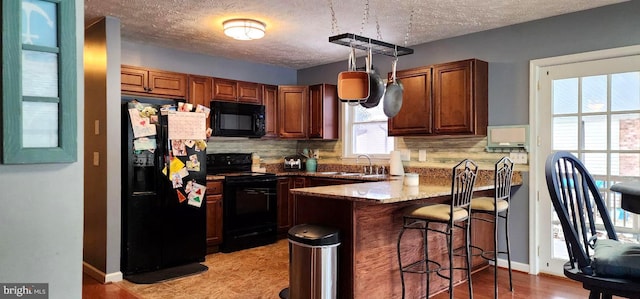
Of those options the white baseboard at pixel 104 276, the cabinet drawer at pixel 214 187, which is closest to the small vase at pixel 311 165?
the cabinet drawer at pixel 214 187

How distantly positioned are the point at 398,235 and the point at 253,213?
2301mm

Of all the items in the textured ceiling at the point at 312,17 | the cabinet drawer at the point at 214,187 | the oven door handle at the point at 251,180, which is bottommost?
the cabinet drawer at the point at 214,187

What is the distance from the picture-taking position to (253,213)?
16.3 ft

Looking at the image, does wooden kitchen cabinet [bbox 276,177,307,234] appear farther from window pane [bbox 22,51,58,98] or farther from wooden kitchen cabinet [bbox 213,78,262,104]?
window pane [bbox 22,51,58,98]

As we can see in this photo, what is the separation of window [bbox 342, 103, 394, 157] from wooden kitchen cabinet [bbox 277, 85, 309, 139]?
0.54m

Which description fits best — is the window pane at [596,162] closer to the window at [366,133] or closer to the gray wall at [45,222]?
the window at [366,133]

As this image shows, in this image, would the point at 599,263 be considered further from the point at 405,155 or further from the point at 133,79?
the point at 133,79

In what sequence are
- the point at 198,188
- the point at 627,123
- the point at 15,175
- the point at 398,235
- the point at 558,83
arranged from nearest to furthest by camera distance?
1. the point at 15,175
2. the point at 398,235
3. the point at 627,123
4. the point at 558,83
5. the point at 198,188

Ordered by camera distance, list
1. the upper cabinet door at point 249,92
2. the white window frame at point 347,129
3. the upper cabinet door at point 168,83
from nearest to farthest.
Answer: the upper cabinet door at point 168,83
the upper cabinet door at point 249,92
the white window frame at point 347,129

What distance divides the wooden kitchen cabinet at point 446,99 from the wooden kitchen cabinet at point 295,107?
1530 mm

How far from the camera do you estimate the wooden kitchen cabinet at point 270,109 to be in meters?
5.60

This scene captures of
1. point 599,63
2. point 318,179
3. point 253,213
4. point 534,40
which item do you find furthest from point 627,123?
point 253,213

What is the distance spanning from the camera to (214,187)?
15.1 ft

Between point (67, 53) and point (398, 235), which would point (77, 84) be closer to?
point (67, 53)
